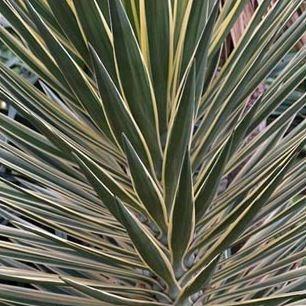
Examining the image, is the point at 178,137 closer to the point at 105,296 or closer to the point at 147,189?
the point at 147,189

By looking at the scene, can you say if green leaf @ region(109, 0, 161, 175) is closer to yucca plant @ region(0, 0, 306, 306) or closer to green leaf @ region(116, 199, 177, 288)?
yucca plant @ region(0, 0, 306, 306)

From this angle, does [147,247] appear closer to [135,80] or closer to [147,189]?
[147,189]

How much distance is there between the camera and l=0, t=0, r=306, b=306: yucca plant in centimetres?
59

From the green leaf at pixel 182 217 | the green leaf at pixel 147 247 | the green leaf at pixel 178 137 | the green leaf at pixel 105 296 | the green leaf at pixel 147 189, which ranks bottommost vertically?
the green leaf at pixel 105 296

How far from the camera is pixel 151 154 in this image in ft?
2.22

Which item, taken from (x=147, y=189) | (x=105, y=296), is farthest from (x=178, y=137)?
(x=105, y=296)

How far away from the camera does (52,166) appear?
77 cm

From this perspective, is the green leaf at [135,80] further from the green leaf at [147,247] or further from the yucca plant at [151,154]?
the green leaf at [147,247]

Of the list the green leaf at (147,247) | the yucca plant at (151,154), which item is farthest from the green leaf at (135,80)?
the green leaf at (147,247)

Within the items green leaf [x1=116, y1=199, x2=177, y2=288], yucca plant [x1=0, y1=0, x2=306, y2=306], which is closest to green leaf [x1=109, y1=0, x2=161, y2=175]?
yucca plant [x1=0, y1=0, x2=306, y2=306]

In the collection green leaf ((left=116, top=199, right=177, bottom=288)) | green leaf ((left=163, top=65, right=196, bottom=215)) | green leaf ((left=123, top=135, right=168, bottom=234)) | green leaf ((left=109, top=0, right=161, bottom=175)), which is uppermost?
green leaf ((left=109, top=0, right=161, bottom=175))

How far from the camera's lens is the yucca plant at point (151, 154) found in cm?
59

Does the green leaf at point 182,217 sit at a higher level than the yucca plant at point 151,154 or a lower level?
lower

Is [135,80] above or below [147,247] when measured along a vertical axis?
above
